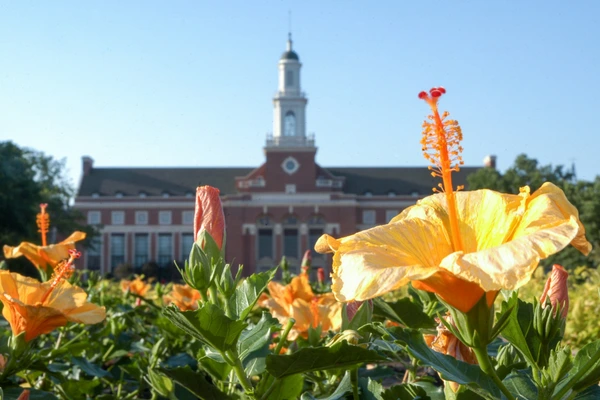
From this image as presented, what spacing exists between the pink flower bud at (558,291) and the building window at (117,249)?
4367cm

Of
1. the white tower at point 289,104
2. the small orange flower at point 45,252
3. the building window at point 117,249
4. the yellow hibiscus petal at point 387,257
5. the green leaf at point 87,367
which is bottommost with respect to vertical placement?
the building window at point 117,249

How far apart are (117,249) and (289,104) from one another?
1338 cm

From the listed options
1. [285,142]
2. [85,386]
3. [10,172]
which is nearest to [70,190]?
[285,142]

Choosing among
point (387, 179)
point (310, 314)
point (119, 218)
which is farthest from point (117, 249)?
point (310, 314)

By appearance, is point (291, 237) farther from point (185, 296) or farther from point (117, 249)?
point (185, 296)

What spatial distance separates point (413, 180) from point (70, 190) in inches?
779

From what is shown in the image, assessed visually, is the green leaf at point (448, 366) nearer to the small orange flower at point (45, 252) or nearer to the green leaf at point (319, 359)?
the green leaf at point (319, 359)

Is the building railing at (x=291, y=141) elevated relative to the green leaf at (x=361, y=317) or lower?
elevated

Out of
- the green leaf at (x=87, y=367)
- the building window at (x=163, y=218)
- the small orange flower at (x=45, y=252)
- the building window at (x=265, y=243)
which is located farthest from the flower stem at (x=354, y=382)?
the building window at (x=163, y=218)

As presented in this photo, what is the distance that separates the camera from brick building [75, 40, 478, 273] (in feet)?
137

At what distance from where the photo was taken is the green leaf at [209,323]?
99 centimetres

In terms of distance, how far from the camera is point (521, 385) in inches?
39.2

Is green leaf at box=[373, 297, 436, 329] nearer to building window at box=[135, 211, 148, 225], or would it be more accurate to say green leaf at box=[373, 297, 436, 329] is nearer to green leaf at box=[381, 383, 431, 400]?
green leaf at box=[381, 383, 431, 400]

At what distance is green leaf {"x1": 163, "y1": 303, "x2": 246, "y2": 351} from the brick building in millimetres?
38911
